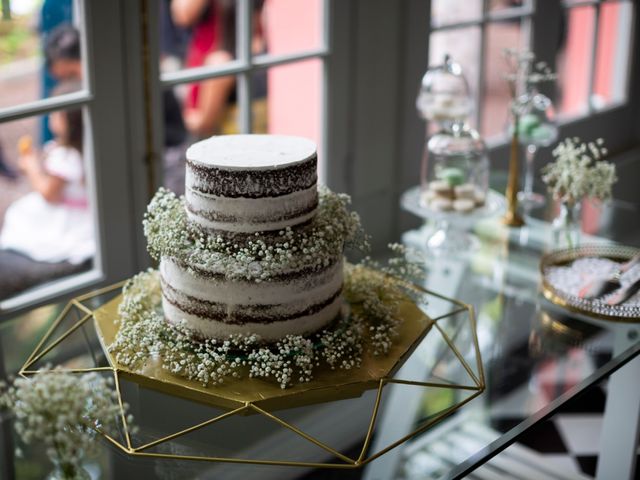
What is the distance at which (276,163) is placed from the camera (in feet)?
4.08

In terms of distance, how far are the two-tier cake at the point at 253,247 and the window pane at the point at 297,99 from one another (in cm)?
113

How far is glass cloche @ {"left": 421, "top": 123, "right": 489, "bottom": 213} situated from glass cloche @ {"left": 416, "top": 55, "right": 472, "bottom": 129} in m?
0.24

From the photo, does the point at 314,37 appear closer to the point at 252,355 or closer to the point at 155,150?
the point at 155,150

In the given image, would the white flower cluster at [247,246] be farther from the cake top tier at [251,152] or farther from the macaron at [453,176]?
the macaron at [453,176]

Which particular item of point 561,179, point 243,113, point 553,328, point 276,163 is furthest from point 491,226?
point 276,163

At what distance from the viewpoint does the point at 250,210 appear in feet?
4.08

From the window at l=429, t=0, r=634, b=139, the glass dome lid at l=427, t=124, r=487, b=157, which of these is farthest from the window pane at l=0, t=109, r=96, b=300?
the glass dome lid at l=427, t=124, r=487, b=157

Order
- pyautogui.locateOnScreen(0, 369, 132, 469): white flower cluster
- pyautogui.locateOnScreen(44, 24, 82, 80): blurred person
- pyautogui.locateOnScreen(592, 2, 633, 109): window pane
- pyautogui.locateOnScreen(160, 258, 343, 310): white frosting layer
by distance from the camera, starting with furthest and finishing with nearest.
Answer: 1. pyautogui.locateOnScreen(592, 2, 633, 109): window pane
2. pyautogui.locateOnScreen(44, 24, 82, 80): blurred person
3. pyautogui.locateOnScreen(160, 258, 343, 310): white frosting layer
4. pyautogui.locateOnScreen(0, 369, 132, 469): white flower cluster

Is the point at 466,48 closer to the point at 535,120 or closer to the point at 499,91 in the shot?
the point at 499,91

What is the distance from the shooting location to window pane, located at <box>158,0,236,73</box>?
3.62m

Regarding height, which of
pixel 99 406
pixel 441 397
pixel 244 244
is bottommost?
pixel 441 397

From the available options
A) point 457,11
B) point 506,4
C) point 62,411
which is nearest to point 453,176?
point 62,411

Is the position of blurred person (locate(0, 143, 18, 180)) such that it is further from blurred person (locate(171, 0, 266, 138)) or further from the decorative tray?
the decorative tray

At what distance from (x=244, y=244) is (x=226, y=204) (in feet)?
0.20
